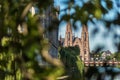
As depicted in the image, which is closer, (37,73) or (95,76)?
(37,73)

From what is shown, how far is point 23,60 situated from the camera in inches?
94.7

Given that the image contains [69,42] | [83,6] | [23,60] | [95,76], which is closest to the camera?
[23,60]

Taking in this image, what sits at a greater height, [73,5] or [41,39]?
[73,5]

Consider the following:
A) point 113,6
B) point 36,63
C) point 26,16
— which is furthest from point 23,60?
point 113,6

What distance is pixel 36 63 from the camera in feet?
7.73

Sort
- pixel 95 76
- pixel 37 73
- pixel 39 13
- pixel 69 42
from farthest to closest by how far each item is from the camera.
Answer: pixel 69 42, pixel 95 76, pixel 39 13, pixel 37 73

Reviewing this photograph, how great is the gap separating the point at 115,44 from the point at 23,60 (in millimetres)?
846

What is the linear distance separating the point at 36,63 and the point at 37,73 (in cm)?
12

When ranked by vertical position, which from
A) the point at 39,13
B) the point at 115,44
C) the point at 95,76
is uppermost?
the point at 39,13

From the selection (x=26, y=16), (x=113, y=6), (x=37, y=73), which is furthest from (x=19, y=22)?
(x=113, y=6)

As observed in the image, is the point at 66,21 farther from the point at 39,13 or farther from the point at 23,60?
the point at 23,60

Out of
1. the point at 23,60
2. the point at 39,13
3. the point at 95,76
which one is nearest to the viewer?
the point at 23,60

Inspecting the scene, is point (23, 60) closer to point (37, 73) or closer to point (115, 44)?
point (37, 73)

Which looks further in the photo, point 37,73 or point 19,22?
point 19,22
